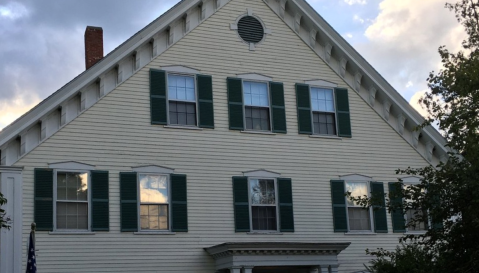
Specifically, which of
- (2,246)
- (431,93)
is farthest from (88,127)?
(431,93)

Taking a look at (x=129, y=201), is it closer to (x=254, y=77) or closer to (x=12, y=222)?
(x=12, y=222)

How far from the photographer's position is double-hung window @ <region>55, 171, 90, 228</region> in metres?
19.7

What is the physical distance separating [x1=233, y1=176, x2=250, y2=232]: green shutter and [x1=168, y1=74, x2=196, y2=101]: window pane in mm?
2864

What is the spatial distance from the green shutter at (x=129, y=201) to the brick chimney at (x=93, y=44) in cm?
545

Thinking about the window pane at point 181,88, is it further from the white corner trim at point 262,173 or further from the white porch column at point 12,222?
the white porch column at point 12,222

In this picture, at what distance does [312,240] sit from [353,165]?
3115mm

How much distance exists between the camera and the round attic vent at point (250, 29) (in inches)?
938

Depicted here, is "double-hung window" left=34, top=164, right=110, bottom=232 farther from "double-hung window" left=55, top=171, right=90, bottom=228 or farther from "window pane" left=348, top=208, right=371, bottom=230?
"window pane" left=348, top=208, right=371, bottom=230

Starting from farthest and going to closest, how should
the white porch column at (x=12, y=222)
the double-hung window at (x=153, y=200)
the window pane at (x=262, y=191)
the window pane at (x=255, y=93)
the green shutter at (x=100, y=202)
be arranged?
the window pane at (x=255, y=93), the window pane at (x=262, y=191), the double-hung window at (x=153, y=200), the green shutter at (x=100, y=202), the white porch column at (x=12, y=222)

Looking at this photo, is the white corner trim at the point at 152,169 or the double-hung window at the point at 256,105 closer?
the white corner trim at the point at 152,169

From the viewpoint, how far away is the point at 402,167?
25.1 m


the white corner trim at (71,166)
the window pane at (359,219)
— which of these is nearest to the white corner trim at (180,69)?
the white corner trim at (71,166)

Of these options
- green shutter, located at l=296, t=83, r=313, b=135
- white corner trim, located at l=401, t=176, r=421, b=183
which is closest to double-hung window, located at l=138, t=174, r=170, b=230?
green shutter, located at l=296, t=83, r=313, b=135

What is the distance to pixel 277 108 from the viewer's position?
23469mm
